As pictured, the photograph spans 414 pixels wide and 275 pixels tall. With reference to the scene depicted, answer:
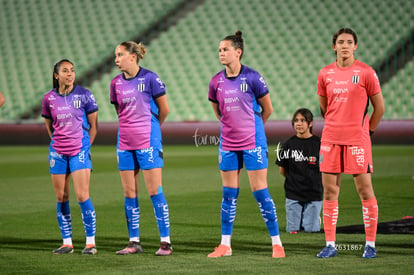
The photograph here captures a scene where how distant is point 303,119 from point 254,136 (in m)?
1.53

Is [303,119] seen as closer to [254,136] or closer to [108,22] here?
[254,136]

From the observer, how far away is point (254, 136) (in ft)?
19.4

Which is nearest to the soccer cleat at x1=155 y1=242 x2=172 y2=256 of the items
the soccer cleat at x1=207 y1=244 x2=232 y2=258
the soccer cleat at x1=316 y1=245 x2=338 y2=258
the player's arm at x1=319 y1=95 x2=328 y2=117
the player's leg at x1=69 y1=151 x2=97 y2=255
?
the soccer cleat at x1=207 y1=244 x2=232 y2=258

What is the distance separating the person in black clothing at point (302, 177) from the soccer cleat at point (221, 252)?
4.58 ft

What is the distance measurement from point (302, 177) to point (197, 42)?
59.0ft

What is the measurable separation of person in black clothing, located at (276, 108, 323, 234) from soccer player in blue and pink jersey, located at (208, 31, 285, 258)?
1.39 m

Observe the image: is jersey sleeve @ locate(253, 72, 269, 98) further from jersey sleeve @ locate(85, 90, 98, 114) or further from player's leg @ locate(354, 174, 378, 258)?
jersey sleeve @ locate(85, 90, 98, 114)

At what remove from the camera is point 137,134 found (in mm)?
6066

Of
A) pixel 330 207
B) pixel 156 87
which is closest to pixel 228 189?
pixel 330 207

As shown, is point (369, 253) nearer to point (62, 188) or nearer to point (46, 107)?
point (62, 188)

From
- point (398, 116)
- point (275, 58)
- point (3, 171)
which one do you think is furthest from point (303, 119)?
point (275, 58)

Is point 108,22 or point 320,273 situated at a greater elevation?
point 108,22

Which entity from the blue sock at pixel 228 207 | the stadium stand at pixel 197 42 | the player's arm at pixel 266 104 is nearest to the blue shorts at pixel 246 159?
the blue sock at pixel 228 207

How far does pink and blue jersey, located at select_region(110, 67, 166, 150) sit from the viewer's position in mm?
6059
